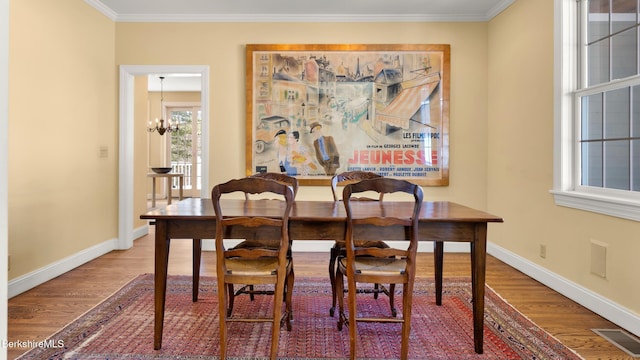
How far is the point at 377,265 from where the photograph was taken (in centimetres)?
216

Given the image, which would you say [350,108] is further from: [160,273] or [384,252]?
[160,273]

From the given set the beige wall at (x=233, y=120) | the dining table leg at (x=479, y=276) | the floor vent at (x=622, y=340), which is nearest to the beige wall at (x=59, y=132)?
the beige wall at (x=233, y=120)

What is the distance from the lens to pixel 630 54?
8.29 feet

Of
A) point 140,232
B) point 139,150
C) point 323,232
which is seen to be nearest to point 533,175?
point 323,232

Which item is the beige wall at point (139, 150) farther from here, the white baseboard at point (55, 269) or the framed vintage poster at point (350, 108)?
the framed vintage poster at point (350, 108)

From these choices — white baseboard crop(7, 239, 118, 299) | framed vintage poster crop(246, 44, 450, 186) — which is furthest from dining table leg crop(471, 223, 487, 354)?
white baseboard crop(7, 239, 118, 299)

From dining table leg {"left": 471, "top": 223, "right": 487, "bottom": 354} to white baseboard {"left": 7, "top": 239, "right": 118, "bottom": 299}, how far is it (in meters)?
3.37

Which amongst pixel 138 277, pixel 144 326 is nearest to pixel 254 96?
pixel 138 277

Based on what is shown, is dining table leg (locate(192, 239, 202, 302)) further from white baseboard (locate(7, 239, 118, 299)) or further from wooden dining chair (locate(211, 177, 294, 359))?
white baseboard (locate(7, 239, 118, 299))

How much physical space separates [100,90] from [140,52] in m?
0.67

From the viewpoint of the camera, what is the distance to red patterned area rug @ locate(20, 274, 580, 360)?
2.08 metres

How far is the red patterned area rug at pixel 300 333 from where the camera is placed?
208 cm

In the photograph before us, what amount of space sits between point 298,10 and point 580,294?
12.8 ft

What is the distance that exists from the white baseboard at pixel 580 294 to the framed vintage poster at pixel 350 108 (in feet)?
3.97
